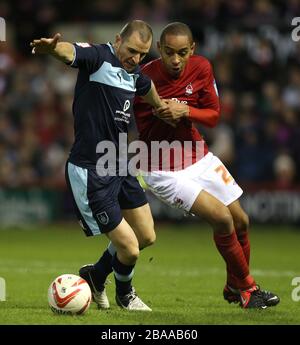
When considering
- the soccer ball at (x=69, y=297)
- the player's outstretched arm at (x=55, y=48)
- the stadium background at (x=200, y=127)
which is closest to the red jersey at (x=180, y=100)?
the player's outstretched arm at (x=55, y=48)

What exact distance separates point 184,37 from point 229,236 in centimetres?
180

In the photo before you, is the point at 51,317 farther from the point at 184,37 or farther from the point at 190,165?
the point at 184,37

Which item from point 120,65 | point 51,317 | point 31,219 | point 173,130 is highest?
point 120,65

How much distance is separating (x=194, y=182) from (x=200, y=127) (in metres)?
8.53

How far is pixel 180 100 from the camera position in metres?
8.66

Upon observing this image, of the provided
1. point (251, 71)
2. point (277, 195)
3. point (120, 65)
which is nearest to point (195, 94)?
Result: point (120, 65)

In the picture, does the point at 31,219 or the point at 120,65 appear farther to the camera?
the point at 31,219

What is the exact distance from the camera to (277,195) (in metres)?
17.1

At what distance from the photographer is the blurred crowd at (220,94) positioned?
1741 centimetres

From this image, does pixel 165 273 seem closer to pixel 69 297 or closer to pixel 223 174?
pixel 223 174

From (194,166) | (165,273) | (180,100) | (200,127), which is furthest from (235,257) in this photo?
(200,127)

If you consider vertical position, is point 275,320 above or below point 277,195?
above

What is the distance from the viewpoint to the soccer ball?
7.84 m

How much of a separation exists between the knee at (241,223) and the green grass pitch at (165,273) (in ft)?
2.33
